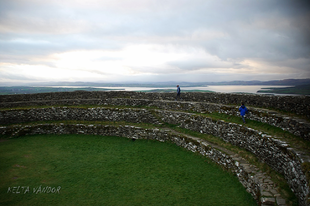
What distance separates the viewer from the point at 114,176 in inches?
383

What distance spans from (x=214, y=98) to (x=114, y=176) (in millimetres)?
13112

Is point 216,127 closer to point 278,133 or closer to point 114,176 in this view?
point 278,133

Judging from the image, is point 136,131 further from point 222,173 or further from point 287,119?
point 287,119

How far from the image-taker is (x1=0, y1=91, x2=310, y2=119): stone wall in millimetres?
11302

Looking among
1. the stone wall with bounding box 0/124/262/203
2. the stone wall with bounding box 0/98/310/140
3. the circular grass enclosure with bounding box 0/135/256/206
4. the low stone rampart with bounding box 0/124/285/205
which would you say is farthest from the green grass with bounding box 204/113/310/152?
the circular grass enclosure with bounding box 0/135/256/206

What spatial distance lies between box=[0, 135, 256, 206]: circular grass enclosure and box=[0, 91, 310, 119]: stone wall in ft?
22.5

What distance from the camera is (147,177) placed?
31.3 feet

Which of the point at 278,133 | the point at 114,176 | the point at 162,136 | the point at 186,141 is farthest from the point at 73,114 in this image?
the point at 278,133

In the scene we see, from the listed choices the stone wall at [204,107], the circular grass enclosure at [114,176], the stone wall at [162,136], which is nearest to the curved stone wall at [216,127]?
the stone wall at [162,136]

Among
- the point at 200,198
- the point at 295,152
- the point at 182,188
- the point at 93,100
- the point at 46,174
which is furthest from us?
the point at 93,100

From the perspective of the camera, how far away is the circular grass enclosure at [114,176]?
7.72 meters

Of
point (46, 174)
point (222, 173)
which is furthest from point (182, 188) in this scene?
point (46, 174)

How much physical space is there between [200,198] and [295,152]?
4.35 meters

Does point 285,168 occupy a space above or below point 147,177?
above
